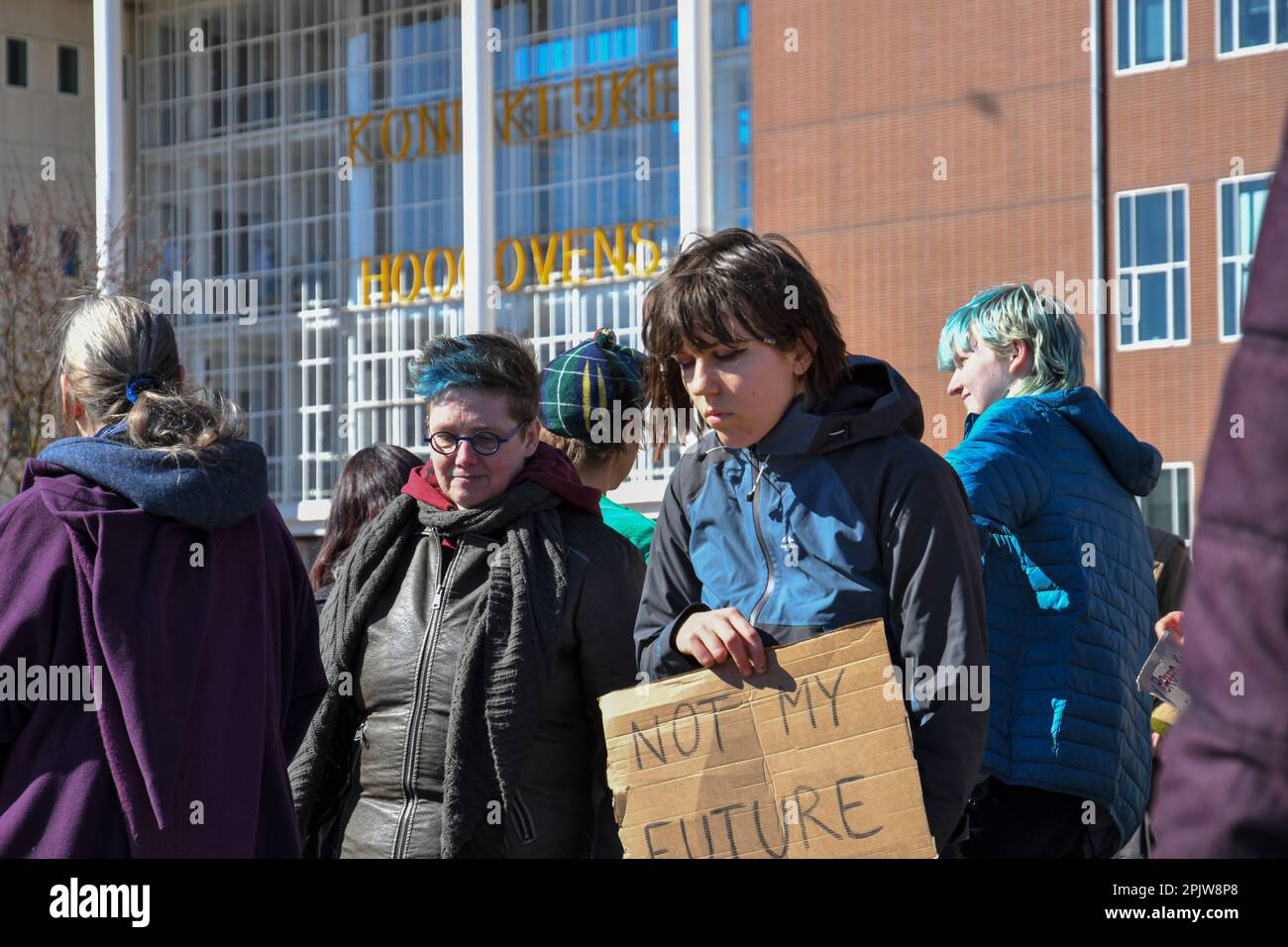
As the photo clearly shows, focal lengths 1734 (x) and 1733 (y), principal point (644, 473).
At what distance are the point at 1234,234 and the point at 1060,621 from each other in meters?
14.4

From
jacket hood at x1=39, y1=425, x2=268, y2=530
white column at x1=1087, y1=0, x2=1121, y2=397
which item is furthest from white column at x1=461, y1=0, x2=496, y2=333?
jacket hood at x1=39, y1=425, x2=268, y2=530

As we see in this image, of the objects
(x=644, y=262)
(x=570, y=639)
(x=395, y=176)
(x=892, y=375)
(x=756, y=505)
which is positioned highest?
(x=395, y=176)

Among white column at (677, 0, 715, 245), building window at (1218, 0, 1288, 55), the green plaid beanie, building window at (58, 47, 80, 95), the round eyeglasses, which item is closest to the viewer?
the round eyeglasses

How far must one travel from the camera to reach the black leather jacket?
4023mm

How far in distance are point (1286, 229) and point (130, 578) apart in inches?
108

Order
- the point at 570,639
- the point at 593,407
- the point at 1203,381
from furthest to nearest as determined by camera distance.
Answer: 1. the point at 1203,381
2. the point at 593,407
3. the point at 570,639

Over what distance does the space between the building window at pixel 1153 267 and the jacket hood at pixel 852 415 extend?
14895mm

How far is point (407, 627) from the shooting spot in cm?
416

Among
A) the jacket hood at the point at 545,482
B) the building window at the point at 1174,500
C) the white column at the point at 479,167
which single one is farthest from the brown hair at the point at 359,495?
the white column at the point at 479,167

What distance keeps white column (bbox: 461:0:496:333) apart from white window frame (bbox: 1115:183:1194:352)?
7.78 m

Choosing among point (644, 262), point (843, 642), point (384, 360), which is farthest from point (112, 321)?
point (384, 360)

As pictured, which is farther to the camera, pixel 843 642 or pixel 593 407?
pixel 593 407

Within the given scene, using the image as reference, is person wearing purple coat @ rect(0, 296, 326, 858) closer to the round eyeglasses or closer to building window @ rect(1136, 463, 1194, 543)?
the round eyeglasses

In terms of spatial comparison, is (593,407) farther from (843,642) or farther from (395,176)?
(395,176)
